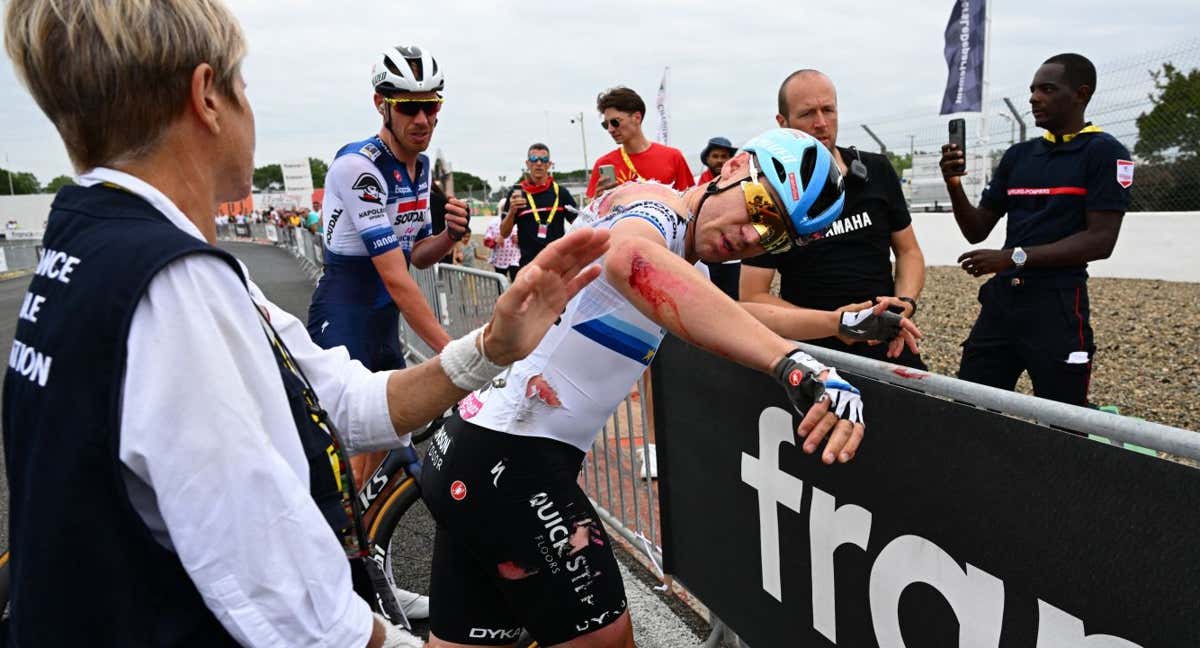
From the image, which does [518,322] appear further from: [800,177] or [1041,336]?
[1041,336]

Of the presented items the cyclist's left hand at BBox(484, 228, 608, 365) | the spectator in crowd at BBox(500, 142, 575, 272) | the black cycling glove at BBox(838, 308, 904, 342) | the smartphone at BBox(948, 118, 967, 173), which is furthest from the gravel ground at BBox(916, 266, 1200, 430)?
the cyclist's left hand at BBox(484, 228, 608, 365)

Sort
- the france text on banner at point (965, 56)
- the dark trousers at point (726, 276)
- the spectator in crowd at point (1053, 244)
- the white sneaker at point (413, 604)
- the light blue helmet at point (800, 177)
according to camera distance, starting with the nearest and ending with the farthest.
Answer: the light blue helmet at point (800, 177) → the white sneaker at point (413, 604) → the spectator in crowd at point (1053, 244) → the dark trousers at point (726, 276) → the france text on banner at point (965, 56)

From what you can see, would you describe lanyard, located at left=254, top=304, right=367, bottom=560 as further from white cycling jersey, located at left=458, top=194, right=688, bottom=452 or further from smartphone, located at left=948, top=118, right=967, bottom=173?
smartphone, located at left=948, top=118, right=967, bottom=173

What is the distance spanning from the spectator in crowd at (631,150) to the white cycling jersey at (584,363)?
4525mm

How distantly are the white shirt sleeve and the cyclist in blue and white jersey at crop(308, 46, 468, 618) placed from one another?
2399mm

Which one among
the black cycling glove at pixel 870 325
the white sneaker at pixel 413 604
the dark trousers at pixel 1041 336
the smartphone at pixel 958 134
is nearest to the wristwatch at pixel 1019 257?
the dark trousers at pixel 1041 336

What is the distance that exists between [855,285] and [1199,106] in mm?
9960

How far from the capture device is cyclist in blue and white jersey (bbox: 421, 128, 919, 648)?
1.93m

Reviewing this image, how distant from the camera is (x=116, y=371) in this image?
88 centimetres

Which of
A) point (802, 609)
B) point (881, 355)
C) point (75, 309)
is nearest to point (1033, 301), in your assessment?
point (881, 355)

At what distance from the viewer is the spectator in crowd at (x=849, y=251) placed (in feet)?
11.5

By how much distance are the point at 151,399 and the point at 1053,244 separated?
384cm

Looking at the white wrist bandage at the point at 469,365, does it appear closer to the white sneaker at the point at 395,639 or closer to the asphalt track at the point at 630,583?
the white sneaker at the point at 395,639

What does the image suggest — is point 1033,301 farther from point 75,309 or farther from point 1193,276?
point 1193,276
